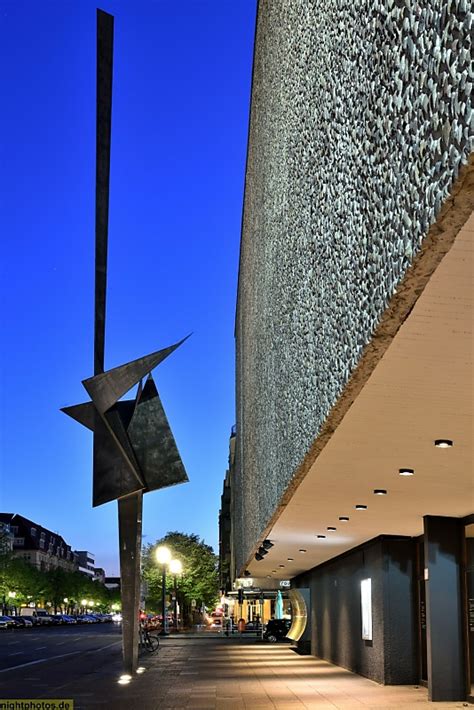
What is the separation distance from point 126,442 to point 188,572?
68224 millimetres

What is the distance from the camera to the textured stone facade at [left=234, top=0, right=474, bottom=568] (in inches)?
169

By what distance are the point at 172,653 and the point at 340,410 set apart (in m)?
28.2

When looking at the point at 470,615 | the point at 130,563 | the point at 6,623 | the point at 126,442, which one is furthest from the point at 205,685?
the point at 6,623

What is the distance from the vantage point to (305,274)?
392 inches

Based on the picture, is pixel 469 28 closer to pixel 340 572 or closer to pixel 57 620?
pixel 340 572

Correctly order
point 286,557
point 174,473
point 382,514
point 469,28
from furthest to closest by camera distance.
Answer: point 286,557
point 174,473
point 382,514
point 469,28

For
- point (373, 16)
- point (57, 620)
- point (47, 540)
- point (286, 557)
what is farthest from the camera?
point (47, 540)

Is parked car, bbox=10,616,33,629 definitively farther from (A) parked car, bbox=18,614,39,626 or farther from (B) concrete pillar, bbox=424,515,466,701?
(B) concrete pillar, bbox=424,515,466,701

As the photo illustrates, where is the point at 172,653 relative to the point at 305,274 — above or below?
below

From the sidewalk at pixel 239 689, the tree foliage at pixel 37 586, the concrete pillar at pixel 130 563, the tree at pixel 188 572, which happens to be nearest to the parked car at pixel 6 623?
the tree at pixel 188 572

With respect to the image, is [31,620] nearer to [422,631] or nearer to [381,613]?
[381,613]

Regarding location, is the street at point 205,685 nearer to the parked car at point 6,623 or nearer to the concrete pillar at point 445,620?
the concrete pillar at point 445,620

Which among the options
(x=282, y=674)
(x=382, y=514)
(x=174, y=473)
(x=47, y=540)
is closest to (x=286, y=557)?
(x=282, y=674)

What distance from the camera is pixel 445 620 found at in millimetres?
15922
